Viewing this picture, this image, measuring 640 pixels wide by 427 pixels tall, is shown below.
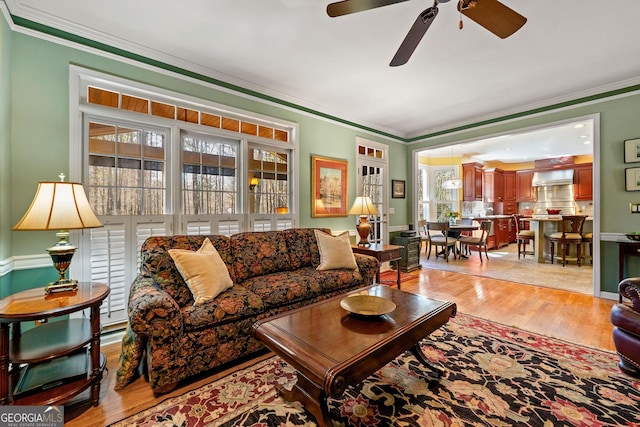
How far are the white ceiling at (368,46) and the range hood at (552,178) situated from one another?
5130mm

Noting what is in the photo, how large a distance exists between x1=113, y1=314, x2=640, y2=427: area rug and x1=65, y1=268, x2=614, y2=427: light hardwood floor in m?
0.17

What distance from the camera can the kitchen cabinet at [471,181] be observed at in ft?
25.8

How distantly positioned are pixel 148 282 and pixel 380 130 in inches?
179

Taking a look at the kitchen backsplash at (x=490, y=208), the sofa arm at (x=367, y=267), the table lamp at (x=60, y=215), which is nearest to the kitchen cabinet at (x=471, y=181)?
the kitchen backsplash at (x=490, y=208)

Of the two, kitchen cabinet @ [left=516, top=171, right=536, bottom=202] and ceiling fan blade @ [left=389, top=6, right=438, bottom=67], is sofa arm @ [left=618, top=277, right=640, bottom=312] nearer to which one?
ceiling fan blade @ [left=389, top=6, right=438, bottom=67]

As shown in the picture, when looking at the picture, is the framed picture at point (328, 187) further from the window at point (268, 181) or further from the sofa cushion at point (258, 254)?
the sofa cushion at point (258, 254)

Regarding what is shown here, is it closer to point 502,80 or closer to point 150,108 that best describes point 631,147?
point 502,80

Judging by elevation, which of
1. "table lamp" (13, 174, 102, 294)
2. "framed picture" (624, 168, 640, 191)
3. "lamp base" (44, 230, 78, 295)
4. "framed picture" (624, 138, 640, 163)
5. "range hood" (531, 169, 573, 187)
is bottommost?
"lamp base" (44, 230, 78, 295)

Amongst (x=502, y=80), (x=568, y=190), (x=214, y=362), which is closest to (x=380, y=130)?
(x=502, y=80)

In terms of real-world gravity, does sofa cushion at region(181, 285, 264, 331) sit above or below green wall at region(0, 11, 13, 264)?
below

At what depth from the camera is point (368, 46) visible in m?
2.62

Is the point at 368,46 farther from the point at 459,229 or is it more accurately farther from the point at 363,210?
the point at 459,229

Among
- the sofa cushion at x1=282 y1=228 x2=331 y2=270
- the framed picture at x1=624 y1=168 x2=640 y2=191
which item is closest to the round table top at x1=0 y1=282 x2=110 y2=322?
the sofa cushion at x1=282 y1=228 x2=331 y2=270

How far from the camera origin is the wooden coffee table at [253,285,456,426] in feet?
3.99
